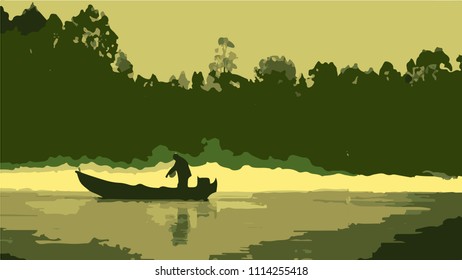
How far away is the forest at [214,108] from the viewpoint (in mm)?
47750

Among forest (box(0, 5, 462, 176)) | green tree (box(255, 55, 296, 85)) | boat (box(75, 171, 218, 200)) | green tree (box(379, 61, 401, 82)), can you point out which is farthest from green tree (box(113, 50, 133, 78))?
boat (box(75, 171, 218, 200))

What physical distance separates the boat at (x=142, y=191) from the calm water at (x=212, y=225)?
346mm

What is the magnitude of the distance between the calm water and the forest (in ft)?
41.9

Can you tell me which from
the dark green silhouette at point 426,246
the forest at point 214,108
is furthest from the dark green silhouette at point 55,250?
the forest at point 214,108

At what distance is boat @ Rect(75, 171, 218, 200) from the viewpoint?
103 feet

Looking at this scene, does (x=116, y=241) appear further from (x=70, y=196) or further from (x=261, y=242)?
(x=70, y=196)

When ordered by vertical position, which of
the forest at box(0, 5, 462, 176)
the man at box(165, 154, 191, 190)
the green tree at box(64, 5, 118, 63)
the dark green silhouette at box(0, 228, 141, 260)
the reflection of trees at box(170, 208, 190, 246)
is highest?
the green tree at box(64, 5, 118, 63)

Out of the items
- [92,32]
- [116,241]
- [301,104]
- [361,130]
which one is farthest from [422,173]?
[116,241]

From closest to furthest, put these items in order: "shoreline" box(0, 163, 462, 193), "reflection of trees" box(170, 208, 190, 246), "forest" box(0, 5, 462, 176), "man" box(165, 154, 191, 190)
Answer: "reflection of trees" box(170, 208, 190, 246) < "man" box(165, 154, 191, 190) < "shoreline" box(0, 163, 462, 193) < "forest" box(0, 5, 462, 176)

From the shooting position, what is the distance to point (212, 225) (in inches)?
954

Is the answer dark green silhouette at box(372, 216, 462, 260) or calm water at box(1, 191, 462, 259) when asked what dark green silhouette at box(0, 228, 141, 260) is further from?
dark green silhouette at box(372, 216, 462, 260)

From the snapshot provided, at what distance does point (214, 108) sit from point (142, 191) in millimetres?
19441

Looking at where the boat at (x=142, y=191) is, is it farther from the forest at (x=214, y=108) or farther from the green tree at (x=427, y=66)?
the green tree at (x=427, y=66)

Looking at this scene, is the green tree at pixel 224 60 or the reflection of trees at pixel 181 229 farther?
the green tree at pixel 224 60
